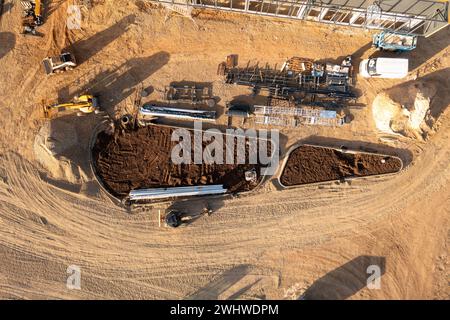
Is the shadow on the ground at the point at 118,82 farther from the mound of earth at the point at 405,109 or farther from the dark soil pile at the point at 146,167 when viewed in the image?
the mound of earth at the point at 405,109

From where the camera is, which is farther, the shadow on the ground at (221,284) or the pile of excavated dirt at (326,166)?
the pile of excavated dirt at (326,166)

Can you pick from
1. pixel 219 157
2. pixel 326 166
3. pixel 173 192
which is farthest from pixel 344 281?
pixel 173 192

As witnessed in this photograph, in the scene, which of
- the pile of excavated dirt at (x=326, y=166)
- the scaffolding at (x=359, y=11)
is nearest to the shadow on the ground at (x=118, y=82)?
the scaffolding at (x=359, y=11)

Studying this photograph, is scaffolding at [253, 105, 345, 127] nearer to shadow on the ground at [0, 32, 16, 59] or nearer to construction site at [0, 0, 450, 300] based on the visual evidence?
construction site at [0, 0, 450, 300]
